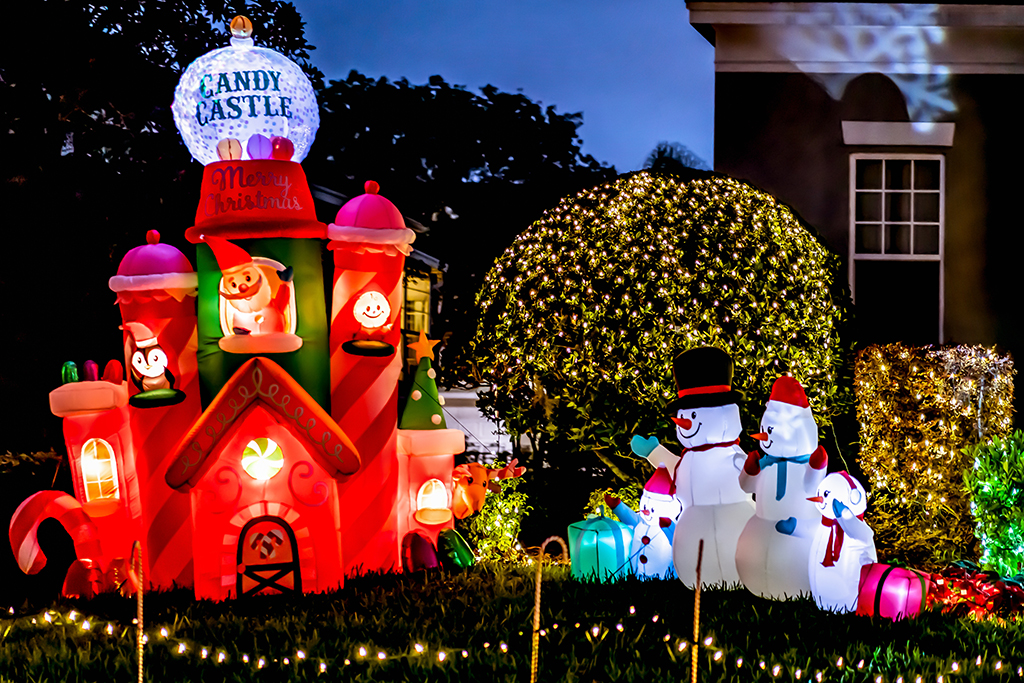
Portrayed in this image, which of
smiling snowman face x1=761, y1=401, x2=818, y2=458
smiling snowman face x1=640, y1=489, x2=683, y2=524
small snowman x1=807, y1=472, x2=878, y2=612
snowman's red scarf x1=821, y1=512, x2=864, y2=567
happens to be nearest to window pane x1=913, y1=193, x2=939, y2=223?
smiling snowman face x1=761, y1=401, x2=818, y2=458

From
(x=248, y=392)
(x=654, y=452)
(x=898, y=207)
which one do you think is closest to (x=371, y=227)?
(x=248, y=392)

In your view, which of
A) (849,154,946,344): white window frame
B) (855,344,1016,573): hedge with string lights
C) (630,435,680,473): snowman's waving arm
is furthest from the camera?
(849,154,946,344): white window frame

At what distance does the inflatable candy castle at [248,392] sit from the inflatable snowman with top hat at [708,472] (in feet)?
5.72

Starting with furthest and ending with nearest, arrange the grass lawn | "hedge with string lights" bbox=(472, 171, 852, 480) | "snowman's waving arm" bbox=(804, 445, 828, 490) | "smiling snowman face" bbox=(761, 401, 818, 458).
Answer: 1. "hedge with string lights" bbox=(472, 171, 852, 480)
2. "smiling snowman face" bbox=(761, 401, 818, 458)
3. "snowman's waving arm" bbox=(804, 445, 828, 490)
4. the grass lawn

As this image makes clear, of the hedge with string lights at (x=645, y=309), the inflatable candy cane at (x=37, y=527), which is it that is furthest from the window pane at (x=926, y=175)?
the inflatable candy cane at (x=37, y=527)

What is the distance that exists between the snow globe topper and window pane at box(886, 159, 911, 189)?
657 centimetres

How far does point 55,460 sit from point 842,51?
887 cm

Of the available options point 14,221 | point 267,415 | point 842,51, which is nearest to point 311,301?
point 267,415

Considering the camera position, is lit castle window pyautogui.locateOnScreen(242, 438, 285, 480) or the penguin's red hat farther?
the penguin's red hat

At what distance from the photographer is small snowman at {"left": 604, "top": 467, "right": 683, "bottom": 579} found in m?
6.29

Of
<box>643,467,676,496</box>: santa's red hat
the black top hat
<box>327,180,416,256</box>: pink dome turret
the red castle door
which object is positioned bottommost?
the red castle door

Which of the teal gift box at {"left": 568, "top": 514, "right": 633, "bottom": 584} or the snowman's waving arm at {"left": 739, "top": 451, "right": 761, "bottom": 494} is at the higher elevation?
the snowman's waving arm at {"left": 739, "top": 451, "right": 761, "bottom": 494}

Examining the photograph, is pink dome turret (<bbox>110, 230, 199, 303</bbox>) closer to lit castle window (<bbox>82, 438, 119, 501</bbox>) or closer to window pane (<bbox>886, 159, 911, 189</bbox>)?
lit castle window (<bbox>82, 438, 119, 501</bbox>)

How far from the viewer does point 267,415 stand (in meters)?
6.24
